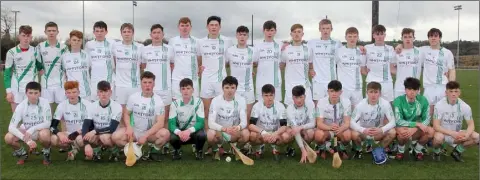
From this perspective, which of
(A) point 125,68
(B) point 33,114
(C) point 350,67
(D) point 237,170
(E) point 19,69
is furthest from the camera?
(C) point 350,67

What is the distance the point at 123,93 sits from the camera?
603 cm

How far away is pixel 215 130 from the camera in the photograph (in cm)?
536

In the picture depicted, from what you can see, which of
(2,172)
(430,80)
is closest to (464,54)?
(430,80)

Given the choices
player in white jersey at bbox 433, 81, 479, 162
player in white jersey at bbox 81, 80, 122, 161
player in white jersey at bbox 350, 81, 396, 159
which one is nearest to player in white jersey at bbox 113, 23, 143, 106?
player in white jersey at bbox 81, 80, 122, 161

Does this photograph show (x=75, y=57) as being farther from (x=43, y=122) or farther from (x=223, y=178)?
(x=223, y=178)

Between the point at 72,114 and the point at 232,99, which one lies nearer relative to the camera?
the point at 72,114

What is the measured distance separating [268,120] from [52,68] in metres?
2.96

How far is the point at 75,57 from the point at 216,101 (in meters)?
2.04

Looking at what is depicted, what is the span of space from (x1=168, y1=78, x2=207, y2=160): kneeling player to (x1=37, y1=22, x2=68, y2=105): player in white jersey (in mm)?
1754

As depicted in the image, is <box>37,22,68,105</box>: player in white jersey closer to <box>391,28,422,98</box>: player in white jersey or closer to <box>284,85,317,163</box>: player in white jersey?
<box>284,85,317,163</box>: player in white jersey

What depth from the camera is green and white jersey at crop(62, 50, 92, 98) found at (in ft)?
19.6

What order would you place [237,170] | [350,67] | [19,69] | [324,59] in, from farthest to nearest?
[324,59]
[350,67]
[19,69]
[237,170]

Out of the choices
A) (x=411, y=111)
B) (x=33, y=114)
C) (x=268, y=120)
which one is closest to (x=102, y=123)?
(x=33, y=114)

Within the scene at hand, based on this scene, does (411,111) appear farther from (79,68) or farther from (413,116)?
(79,68)
